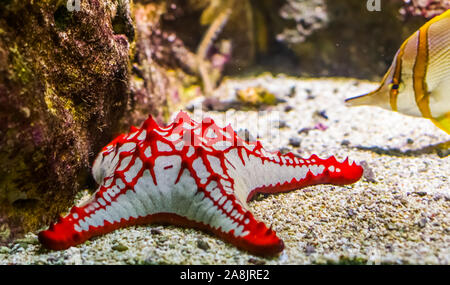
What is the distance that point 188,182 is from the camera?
2.94m

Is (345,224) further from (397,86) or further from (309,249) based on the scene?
(397,86)

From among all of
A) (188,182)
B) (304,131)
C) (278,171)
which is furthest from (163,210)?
(304,131)

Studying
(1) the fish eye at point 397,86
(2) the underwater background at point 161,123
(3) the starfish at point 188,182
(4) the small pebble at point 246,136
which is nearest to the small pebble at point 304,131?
(2) the underwater background at point 161,123

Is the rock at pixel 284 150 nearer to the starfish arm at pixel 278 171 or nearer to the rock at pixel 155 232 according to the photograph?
the starfish arm at pixel 278 171

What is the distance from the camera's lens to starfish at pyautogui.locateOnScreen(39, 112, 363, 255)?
2.65 metres

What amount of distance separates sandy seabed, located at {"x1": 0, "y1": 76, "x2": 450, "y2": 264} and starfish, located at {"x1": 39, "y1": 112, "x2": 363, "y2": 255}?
11cm

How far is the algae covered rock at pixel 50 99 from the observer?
Answer: 2475 mm

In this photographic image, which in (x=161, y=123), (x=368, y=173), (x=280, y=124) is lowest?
(x=368, y=173)

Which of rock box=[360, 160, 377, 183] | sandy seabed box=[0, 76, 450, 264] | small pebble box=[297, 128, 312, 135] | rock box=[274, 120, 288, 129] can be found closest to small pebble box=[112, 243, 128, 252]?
sandy seabed box=[0, 76, 450, 264]

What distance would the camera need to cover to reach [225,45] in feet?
26.7

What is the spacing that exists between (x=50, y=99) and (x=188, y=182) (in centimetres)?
127

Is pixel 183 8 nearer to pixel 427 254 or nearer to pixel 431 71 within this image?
pixel 431 71

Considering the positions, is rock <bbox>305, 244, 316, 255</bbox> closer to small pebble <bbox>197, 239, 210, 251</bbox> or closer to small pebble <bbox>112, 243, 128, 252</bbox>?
small pebble <bbox>197, 239, 210, 251</bbox>

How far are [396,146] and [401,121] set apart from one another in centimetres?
98
